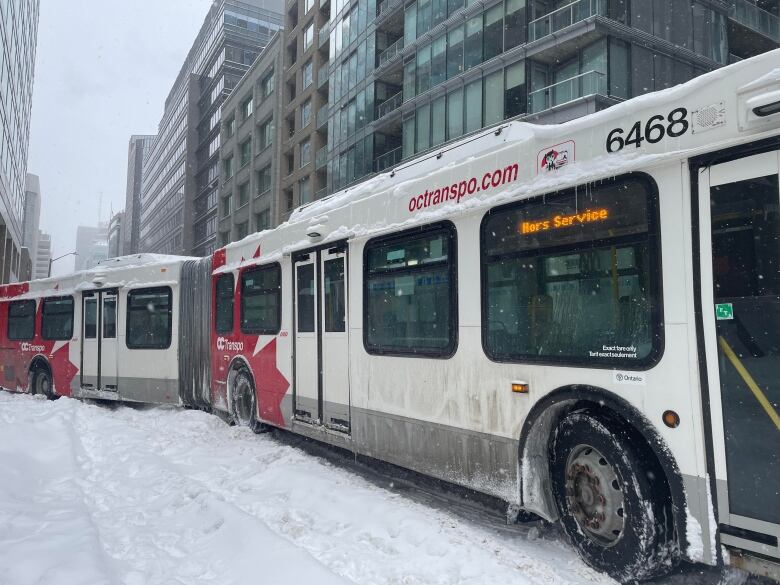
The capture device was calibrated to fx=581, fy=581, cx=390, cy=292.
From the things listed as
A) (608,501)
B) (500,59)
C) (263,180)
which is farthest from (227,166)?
(608,501)

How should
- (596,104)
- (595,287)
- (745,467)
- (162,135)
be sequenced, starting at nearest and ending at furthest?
(745,467)
(595,287)
(596,104)
(162,135)

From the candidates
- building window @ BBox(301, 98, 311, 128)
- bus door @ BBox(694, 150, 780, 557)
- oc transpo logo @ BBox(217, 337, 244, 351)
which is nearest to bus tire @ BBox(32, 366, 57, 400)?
oc transpo logo @ BBox(217, 337, 244, 351)

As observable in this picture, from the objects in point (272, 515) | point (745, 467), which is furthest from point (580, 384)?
point (272, 515)

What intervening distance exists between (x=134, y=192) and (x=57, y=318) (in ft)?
453

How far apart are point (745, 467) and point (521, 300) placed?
6.40 ft

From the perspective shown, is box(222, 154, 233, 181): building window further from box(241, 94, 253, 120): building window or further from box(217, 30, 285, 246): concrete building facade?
box(241, 94, 253, 120): building window

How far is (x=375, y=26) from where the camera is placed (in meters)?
33.3

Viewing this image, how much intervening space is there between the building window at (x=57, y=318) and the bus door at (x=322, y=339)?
8395 millimetres

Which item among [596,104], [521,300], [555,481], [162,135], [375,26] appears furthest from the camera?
[162,135]

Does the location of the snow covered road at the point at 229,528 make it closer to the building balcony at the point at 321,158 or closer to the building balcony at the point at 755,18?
the building balcony at the point at 755,18

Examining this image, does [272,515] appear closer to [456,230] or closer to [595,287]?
[456,230]

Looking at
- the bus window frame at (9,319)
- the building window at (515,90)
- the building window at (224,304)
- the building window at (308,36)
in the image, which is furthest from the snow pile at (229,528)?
the building window at (308,36)

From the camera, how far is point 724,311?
11.2 feet

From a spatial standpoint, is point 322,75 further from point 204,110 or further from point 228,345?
point 228,345
